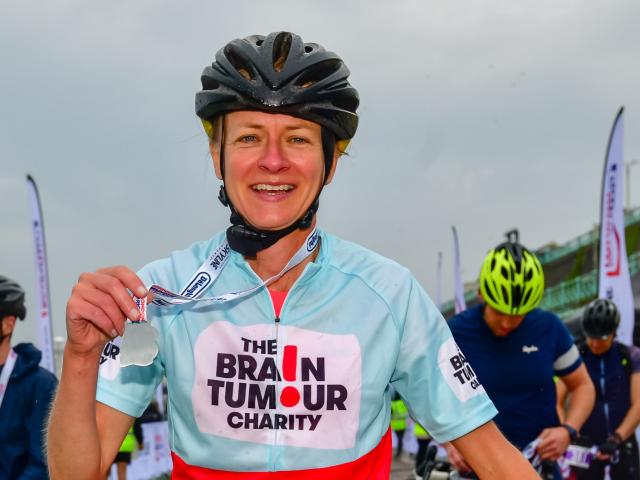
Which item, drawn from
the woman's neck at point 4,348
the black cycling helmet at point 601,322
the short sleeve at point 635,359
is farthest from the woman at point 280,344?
the short sleeve at point 635,359

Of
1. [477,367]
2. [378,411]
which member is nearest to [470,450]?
[378,411]

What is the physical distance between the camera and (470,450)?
2627 mm

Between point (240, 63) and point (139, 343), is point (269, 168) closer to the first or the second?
point (240, 63)

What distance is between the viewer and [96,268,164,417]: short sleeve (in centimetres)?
251

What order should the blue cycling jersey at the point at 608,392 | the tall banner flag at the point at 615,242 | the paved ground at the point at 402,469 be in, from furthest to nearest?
the paved ground at the point at 402,469, the tall banner flag at the point at 615,242, the blue cycling jersey at the point at 608,392

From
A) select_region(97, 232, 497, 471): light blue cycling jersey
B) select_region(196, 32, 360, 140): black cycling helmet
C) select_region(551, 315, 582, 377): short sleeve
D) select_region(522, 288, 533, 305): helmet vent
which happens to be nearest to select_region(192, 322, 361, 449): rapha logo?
select_region(97, 232, 497, 471): light blue cycling jersey

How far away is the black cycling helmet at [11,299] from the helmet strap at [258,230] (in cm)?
413

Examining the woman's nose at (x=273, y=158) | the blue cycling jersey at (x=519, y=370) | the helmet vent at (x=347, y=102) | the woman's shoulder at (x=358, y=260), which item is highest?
the helmet vent at (x=347, y=102)

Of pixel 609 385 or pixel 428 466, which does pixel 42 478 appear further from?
pixel 609 385

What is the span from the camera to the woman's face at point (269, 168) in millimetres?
2721

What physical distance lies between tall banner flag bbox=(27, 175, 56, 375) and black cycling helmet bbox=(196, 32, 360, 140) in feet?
41.9

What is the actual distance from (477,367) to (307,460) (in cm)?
362

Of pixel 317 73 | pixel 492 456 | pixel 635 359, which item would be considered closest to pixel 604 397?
pixel 635 359

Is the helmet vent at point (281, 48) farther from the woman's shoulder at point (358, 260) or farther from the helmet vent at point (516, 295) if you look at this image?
the helmet vent at point (516, 295)
